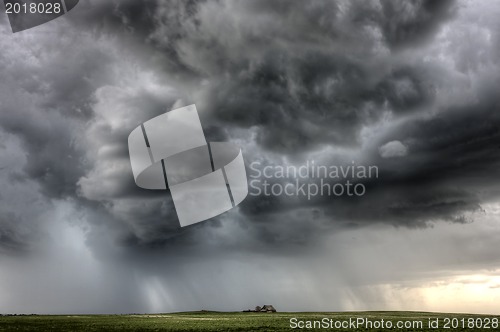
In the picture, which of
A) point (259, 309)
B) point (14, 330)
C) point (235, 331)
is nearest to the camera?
point (14, 330)

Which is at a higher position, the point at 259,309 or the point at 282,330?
the point at 259,309

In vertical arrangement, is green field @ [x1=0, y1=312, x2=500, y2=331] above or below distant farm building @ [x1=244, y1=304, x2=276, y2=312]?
below

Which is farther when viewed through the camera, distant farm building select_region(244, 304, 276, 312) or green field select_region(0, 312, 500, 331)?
distant farm building select_region(244, 304, 276, 312)

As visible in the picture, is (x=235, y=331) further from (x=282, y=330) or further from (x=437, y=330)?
(x=437, y=330)

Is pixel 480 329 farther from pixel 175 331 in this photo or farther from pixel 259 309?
pixel 259 309

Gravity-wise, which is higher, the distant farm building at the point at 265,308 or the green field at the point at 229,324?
the distant farm building at the point at 265,308

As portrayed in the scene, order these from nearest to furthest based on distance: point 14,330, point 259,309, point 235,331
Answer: point 14,330 < point 235,331 < point 259,309

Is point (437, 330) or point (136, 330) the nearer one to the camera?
point (437, 330)

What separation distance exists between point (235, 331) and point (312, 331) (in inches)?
473

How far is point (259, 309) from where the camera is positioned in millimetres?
195375

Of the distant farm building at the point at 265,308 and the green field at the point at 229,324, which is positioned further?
the distant farm building at the point at 265,308

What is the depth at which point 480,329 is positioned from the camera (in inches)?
2473

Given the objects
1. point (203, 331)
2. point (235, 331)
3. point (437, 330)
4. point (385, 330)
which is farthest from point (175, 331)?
point (437, 330)

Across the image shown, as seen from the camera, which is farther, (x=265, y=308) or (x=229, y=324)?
(x=265, y=308)
